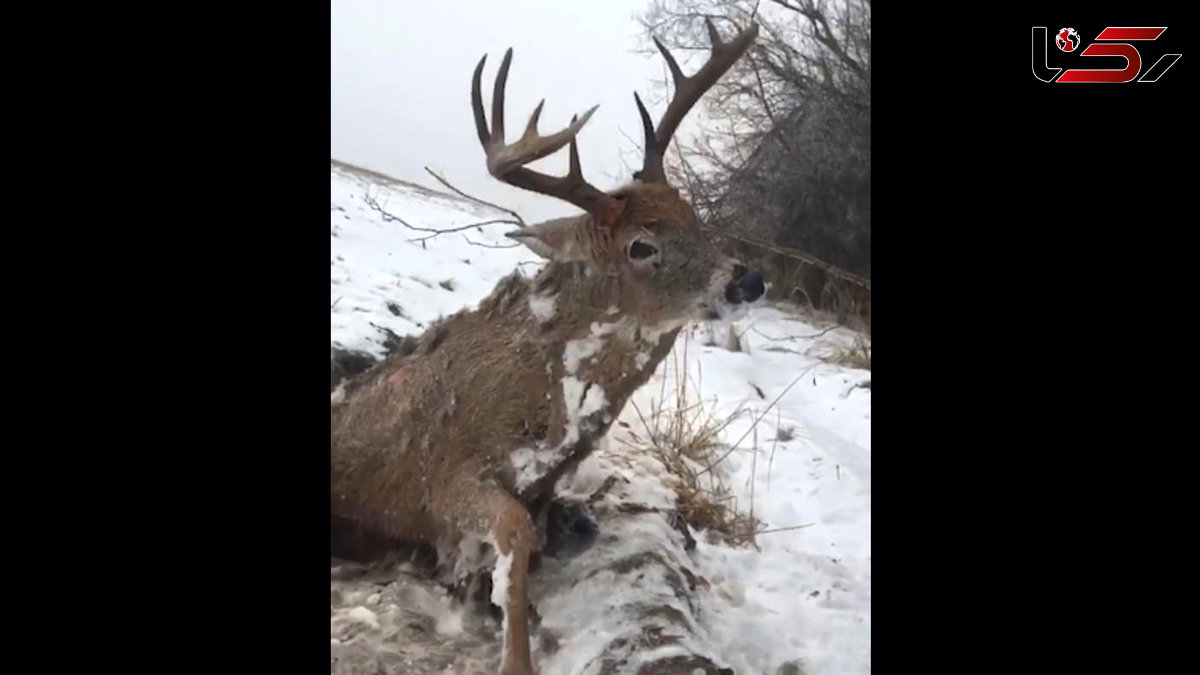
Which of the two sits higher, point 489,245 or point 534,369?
point 489,245

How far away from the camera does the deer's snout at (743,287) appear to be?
1722mm

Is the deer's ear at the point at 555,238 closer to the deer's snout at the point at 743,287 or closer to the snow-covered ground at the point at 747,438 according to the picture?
the snow-covered ground at the point at 747,438

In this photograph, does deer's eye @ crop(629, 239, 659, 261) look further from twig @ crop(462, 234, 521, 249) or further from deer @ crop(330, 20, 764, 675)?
twig @ crop(462, 234, 521, 249)

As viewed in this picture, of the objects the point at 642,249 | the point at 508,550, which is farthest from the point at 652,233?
the point at 508,550

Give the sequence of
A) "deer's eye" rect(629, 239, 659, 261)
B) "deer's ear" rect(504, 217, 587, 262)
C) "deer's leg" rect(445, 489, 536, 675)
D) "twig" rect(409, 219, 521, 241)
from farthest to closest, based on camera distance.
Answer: "deer's eye" rect(629, 239, 659, 261) < "deer's ear" rect(504, 217, 587, 262) < "twig" rect(409, 219, 521, 241) < "deer's leg" rect(445, 489, 536, 675)

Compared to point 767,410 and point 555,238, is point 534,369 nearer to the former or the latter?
point 555,238

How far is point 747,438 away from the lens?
1775mm

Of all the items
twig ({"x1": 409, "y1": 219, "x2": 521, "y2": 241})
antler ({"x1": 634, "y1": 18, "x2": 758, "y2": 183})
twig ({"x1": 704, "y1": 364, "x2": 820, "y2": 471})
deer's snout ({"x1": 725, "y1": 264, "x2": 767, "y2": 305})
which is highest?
antler ({"x1": 634, "y1": 18, "x2": 758, "y2": 183})

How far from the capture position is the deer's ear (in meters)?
1.71

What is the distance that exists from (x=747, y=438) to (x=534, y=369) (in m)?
0.50
